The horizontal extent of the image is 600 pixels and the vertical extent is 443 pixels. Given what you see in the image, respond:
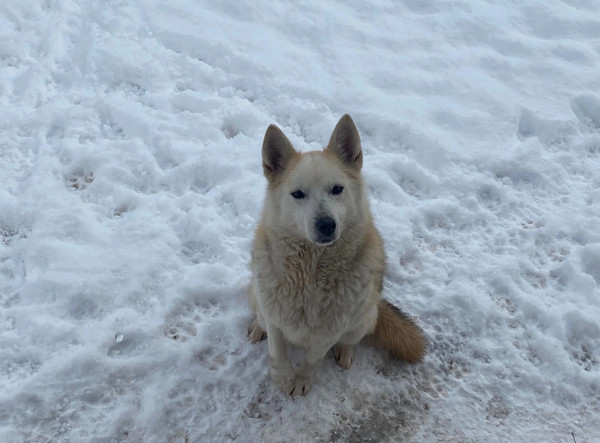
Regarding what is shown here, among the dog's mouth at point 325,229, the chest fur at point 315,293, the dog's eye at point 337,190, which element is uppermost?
the dog's eye at point 337,190

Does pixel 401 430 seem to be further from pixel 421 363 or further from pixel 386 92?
pixel 386 92

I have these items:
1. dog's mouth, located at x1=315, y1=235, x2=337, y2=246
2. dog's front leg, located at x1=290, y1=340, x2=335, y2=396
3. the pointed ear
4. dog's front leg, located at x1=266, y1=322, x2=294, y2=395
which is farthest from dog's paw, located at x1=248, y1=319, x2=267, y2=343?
the pointed ear

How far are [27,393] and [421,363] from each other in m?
2.76

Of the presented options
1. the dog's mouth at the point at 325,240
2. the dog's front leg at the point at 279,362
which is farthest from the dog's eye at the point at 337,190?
the dog's front leg at the point at 279,362

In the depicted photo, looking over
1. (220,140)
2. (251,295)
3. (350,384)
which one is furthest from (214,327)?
(220,140)

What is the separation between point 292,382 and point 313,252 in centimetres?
98

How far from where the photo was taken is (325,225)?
2.89 meters

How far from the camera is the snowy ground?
3.33 metres

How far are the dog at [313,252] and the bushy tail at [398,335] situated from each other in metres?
0.30

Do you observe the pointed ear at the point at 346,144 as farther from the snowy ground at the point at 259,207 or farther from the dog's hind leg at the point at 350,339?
the snowy ground at the point at 259,207

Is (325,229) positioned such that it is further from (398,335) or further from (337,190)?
(398,335)

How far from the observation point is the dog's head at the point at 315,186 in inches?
116

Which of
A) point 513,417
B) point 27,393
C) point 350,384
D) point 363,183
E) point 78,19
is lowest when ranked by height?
point 27,393

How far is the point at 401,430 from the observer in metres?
3.29
